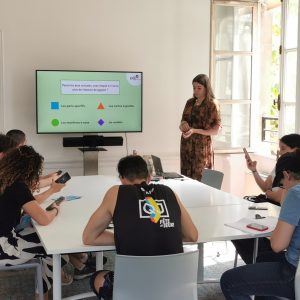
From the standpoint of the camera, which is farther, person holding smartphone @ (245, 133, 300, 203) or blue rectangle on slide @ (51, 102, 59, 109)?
blue rectangle on slide @ (51, 102, 59, 109)

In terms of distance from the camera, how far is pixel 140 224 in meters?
2.36

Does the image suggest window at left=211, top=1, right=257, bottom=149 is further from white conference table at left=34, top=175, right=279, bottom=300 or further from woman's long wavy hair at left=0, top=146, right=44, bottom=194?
woman's long wavy hair at left=0, top=146, right=44, bottom=194

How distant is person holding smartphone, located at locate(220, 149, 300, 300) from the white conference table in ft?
0.73

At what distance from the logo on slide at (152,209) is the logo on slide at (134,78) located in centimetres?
357

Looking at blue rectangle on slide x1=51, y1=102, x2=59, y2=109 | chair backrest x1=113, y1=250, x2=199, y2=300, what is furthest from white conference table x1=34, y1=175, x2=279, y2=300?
blue rectangle on slide x1=51, y1=102, x2=59, y2=109

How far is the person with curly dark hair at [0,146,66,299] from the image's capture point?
2.92 metres

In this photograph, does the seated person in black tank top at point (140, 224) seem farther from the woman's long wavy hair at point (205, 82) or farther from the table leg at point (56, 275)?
the woman's long wavy hair at point (205, 82)

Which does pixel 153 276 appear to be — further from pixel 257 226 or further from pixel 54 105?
pixel 54 105

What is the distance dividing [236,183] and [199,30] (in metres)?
2.06

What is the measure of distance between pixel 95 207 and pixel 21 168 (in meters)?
0.67

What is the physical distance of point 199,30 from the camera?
6363mm

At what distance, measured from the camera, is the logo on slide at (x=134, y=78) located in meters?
5.86

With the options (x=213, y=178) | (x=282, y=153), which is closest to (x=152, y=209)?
(x=282, y=153)

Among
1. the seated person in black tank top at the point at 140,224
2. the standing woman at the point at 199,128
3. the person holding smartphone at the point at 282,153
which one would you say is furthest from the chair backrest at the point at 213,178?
the seated person in black tank top at the point at 140,224
